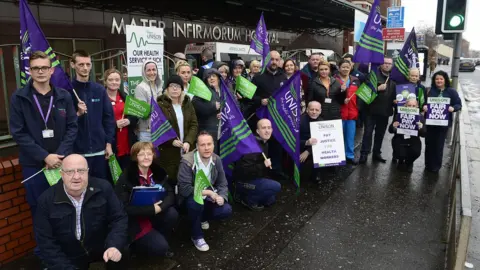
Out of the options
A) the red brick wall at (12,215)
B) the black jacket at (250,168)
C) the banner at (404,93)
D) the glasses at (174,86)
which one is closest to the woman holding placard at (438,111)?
the banner at (404,93)

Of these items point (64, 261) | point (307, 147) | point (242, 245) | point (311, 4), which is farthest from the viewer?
point (311, 4)

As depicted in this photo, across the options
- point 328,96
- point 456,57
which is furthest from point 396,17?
point 328,96

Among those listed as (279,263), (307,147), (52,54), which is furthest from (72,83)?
(307,147)

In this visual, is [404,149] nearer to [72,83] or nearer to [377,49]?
[377,49]

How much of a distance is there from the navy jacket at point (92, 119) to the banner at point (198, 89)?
3.89 feet

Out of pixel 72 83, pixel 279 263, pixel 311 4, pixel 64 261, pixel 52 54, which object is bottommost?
pixel 279 263

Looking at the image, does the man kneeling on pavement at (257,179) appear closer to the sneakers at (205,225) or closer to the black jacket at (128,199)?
the sneakers at (205,225)

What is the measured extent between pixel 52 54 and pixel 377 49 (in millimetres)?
5085

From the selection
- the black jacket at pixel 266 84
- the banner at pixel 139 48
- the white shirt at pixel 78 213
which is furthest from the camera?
the black jacket at pixel 266 84

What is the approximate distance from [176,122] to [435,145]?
15.3ft

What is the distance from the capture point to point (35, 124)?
11.3ft

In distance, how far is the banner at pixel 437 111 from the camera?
21.6 ft

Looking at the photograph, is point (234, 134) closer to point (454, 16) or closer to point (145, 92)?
point (145, 92)

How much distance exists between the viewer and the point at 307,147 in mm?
6340
